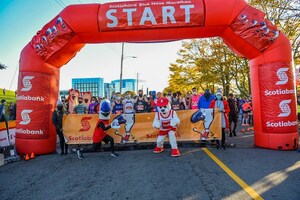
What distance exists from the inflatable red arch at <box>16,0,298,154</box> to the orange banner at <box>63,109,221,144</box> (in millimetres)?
727

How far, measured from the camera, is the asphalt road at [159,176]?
4189 mm

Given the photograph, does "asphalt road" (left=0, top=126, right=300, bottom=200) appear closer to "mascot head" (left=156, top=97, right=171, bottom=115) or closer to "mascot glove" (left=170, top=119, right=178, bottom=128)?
"mascot glove" (left=170, top=119, right=178, bottom=128)

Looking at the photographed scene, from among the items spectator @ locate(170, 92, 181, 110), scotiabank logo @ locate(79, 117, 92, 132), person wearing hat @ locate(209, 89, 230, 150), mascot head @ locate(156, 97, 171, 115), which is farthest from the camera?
spectator @ locate(170, 92, 181, 110)

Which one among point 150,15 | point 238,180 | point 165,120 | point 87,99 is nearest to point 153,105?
point 165,120

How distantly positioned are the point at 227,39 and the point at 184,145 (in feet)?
12.1

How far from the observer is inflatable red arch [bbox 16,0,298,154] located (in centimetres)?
745

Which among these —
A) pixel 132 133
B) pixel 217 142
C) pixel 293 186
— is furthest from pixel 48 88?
pixel 293 186

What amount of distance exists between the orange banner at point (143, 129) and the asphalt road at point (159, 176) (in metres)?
0.88

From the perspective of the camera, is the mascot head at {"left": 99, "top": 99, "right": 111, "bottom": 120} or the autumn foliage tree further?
the autumn foliage tree

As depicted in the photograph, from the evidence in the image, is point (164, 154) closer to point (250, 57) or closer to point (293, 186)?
point (293, 186)

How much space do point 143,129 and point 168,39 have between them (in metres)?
3.06

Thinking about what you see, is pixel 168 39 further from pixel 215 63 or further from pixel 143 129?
pixel 215 63

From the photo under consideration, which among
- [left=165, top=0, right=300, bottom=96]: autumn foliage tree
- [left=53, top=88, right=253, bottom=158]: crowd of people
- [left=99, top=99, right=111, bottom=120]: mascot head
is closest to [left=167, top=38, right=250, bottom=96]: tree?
[left=165, top=0, right=300, bottom=96]: autumn foliage tree

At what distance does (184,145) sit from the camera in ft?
27.5
